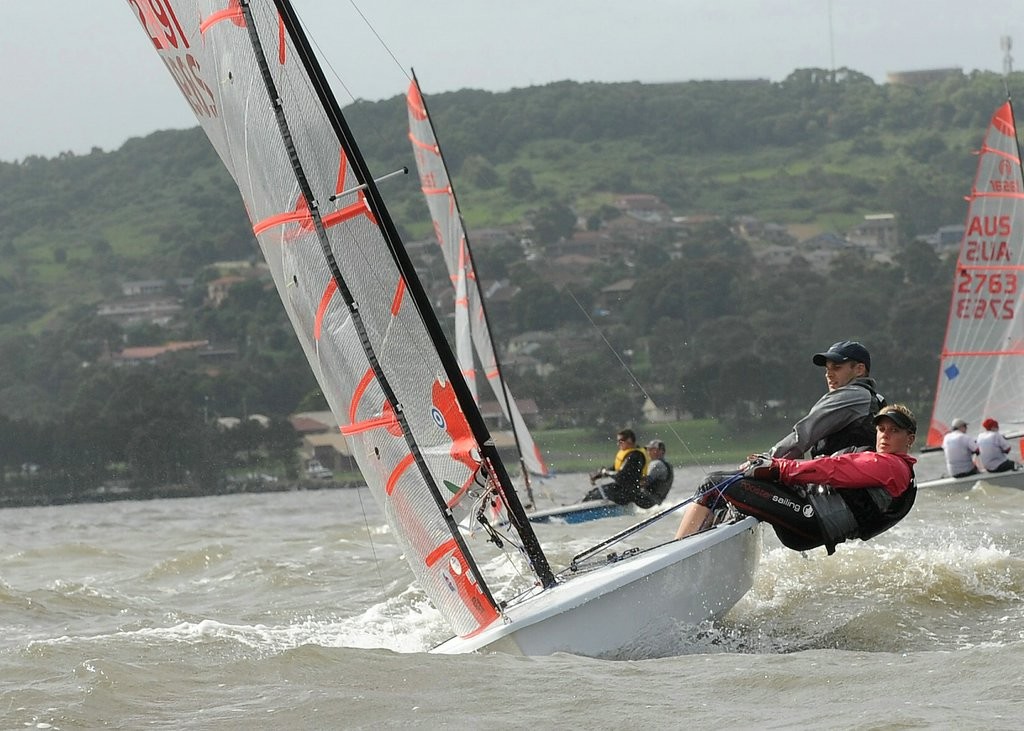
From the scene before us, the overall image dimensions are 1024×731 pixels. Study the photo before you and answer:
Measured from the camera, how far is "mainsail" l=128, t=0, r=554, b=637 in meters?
6.73

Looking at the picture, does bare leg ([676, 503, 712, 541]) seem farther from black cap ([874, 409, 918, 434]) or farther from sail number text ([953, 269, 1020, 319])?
sail number text ([953, 269, 1020, 319])

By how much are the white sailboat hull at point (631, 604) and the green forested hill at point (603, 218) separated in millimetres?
47078

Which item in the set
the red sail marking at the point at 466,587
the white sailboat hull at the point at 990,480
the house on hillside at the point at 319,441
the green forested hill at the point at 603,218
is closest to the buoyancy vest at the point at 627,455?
the white sailboat hull at the point at 990,480

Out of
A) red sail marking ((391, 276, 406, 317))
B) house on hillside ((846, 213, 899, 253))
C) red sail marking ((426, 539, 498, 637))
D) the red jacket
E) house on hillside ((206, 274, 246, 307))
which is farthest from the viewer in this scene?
house on hillside ((846, 213, 899, 253))

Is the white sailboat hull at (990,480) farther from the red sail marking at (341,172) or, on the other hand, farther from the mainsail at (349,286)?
the red sail marking at (341,172)

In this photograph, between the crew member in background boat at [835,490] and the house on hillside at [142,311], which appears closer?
the crew member in background boat at [835,490]

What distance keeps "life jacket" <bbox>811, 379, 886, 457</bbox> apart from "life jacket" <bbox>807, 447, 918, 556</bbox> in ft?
1.27

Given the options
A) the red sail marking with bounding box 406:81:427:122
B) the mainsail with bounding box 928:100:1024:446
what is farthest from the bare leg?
the mainsail with bounding box 928:100:1024:446

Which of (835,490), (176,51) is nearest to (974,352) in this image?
(835,490)

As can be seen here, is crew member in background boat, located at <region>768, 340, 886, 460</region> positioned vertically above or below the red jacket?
above

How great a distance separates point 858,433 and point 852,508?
456mm

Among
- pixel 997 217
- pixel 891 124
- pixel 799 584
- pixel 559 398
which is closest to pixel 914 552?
pixel 799 584

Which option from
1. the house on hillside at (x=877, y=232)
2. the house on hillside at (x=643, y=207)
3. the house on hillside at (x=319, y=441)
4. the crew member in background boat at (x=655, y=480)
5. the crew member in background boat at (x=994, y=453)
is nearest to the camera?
the crew member in background boat at (x=655, y=480)

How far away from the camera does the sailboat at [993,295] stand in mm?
18594
